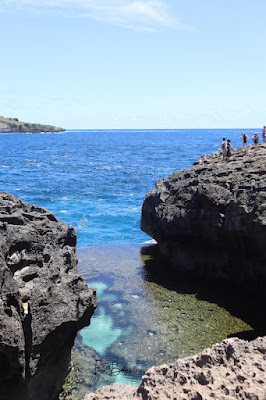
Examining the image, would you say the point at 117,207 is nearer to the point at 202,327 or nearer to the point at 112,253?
the point at 112,253

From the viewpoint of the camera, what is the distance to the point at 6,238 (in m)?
11.6

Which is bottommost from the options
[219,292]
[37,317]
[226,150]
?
[219,292]

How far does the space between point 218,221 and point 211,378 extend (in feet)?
41.9

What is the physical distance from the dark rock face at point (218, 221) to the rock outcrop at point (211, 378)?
10387mm

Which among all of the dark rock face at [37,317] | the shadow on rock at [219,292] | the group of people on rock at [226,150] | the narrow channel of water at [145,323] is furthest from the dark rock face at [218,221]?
the dark rock face at [37,317]

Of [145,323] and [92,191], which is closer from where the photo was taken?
[145,323]

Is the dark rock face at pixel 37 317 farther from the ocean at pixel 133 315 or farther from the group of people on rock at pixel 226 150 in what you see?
the group of people on rock at pixel 226 150

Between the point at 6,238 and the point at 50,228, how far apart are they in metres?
2.66

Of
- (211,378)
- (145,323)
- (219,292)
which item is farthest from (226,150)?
(211,378)

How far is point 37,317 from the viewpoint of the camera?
9.16 meters

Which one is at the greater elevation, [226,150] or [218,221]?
[226,150]

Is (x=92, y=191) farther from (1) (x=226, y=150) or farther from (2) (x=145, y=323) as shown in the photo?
(2) (x=145, y=323)

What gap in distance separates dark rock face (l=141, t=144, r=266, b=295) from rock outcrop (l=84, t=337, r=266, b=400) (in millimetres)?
10387

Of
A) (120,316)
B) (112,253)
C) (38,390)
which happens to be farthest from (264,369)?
(112,253)
